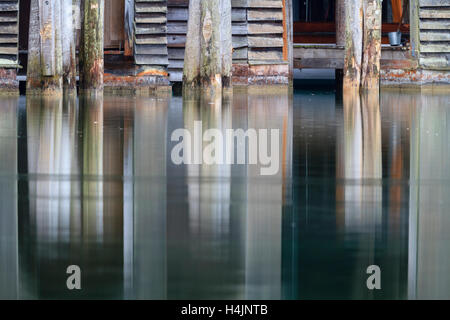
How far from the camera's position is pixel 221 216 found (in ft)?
16.4

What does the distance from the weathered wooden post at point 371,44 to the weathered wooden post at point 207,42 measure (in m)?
2.58

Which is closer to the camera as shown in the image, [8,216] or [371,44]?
[8,216]

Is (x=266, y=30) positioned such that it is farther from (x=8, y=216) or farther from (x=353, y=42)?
(x=8, y=216)

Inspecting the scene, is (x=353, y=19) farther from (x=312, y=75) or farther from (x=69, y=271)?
(x=69, y=271)

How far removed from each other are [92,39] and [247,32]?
4.73 metres

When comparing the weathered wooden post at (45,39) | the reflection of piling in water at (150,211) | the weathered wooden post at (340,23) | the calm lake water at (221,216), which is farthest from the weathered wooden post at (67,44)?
the weathered wooden post at (340,23)

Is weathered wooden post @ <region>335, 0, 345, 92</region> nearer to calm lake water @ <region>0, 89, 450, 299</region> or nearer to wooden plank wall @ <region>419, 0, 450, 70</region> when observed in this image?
wooden plank wall @ <region>419, 0, 450, 70</region>

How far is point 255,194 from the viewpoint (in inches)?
227

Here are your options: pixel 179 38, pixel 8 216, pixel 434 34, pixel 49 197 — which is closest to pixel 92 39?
pixel 179 38

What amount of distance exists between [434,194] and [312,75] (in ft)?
61.7

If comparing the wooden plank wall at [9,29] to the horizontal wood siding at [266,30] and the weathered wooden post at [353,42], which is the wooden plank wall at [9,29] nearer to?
the horizontal wood siding at [266,30]

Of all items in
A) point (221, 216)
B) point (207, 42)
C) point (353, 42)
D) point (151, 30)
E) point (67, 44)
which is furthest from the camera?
point (151, 30)

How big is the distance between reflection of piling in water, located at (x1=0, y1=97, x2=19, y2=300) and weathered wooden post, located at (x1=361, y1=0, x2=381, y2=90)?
8.25m
